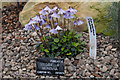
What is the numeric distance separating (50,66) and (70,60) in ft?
1.31

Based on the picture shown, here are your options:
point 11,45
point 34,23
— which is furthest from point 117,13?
point 11,45

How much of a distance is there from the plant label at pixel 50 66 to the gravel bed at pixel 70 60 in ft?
0.39

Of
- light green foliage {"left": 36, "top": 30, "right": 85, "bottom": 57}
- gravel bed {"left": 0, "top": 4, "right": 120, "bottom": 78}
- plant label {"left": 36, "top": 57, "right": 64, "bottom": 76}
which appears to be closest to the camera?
plant label {"left": 36, "top": 57, "right": 64, "bottom": 76}

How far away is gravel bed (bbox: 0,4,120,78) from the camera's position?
2482 millimetres

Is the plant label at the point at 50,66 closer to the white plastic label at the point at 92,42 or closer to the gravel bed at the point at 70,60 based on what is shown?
the gravel bed at the point at 70,60

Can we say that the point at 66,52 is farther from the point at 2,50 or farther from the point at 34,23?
the point at 2,50

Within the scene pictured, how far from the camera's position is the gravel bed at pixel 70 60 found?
2.48 metres

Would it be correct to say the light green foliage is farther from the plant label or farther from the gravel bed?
the plant label

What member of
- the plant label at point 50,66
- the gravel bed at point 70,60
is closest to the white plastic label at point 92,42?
the gravel bed at point 70,60

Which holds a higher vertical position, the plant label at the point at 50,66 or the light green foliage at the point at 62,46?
the light green foliage at the point at 62,46

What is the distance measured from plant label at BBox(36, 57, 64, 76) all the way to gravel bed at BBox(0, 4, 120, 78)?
118mm

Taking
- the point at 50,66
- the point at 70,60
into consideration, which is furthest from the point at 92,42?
the point at 50,66

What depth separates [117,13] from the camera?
9.28 ft

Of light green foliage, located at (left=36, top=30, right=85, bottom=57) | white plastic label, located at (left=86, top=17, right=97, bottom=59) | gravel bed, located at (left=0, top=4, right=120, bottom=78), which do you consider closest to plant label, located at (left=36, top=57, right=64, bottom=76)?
gravel bed, located at (left=0, top=4, right=120, bottom=78)
